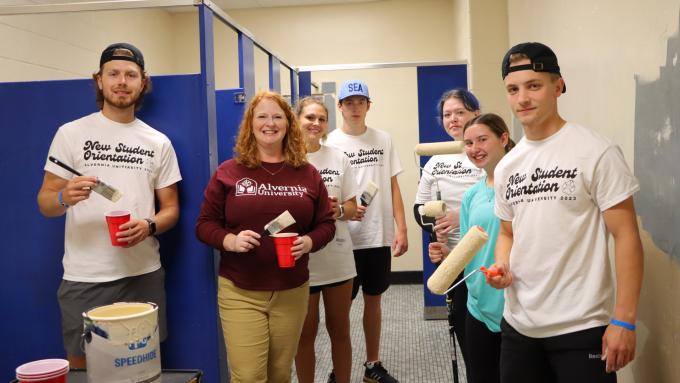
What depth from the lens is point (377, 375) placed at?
2.99 meters

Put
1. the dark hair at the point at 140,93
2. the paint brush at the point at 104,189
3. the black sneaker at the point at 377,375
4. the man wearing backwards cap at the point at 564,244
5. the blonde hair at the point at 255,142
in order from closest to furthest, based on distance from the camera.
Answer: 1. the man wearing backwards cap at the point at 564,244
2. the paint brush at the point at 104,189
3. the blonde hair at the point at 255,142
4. the dark hair at the point at 140,93
5. the black sneaker at the point at 377,375

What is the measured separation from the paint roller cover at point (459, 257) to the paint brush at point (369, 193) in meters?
1.04

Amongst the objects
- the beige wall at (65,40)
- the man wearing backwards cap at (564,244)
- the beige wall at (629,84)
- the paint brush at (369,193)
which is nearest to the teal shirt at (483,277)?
the man wearing backwards cap at (564,244)

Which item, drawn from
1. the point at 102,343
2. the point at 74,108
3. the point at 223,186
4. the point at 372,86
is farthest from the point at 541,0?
the point at 372,86

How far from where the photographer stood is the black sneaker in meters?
2.97

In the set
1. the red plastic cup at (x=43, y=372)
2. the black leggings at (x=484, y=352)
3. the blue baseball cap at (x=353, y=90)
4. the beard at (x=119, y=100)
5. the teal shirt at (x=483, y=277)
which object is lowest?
the black leggings at (x=484, y=352)

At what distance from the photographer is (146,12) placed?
524 cm

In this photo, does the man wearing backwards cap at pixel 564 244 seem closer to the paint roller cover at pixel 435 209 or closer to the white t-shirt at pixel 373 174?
the paint roller cover at pixel 435 209

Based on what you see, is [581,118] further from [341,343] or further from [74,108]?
[74,108]

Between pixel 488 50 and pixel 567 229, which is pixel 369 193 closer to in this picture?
pixel 567 229

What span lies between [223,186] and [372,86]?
3901 millimetres

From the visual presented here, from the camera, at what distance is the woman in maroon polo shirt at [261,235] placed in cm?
194

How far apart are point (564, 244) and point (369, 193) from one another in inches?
55.3

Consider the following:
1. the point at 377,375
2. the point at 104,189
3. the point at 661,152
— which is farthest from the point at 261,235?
the point at 377,375
